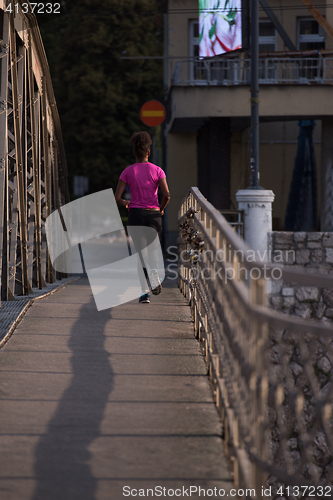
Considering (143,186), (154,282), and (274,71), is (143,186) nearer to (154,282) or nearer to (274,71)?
(154,282)

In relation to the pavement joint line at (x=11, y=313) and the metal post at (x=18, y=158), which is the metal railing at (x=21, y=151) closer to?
the metal post at (x=18, y=158)

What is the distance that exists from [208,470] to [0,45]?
5.38 metres

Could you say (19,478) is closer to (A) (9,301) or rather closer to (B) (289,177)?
(A) (9,301)

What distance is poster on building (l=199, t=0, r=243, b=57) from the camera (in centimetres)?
1767

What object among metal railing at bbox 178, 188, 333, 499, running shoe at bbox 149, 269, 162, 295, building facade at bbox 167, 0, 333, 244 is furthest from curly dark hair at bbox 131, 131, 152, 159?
building facade at bbox 167, 0, 333, 244

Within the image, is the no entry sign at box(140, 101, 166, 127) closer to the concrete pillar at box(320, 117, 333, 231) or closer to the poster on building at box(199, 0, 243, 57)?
the poster on building at box(199, 0, 243, 57)

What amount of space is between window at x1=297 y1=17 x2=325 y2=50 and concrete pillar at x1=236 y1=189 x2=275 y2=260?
35.9ft

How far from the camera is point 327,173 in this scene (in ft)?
60.1

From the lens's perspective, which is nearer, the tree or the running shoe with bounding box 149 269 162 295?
the running shoe with bounding box 149 269 162 295

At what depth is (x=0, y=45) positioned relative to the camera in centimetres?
696

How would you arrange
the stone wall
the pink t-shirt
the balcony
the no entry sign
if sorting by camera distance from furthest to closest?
1. the no entry sign
2. the balcony
3. the stone wall
4. the pink t-shirt

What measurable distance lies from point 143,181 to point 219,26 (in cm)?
1320

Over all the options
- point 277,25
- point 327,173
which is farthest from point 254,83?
point 277,25

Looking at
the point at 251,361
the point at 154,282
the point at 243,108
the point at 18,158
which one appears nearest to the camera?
the point at 251,361
